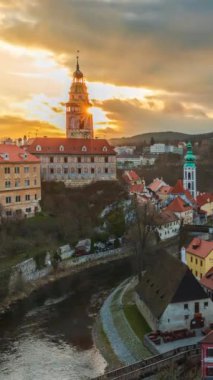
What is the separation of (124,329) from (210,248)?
10.5 m

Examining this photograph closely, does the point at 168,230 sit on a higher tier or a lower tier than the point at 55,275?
higher

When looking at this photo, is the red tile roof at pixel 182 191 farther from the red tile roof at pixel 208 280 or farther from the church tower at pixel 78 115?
the red tile roof at pixel 208 280

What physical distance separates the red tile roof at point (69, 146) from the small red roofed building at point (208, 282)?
37795 millimetres

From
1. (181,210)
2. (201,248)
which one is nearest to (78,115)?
(181,210)

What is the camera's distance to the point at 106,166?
6988 cm

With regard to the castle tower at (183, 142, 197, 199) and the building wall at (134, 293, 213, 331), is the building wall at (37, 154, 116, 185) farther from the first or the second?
the building wall at (134, 293, 213, 331)

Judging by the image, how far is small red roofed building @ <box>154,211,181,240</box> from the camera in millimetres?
61562

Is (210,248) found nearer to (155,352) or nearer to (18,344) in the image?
(155,352)

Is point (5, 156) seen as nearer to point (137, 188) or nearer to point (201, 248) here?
point (201, 248)

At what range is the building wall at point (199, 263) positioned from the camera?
3612cm

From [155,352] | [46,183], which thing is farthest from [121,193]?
[155,352]

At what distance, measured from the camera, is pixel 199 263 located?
3694 cm

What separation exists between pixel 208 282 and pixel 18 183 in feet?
99.4

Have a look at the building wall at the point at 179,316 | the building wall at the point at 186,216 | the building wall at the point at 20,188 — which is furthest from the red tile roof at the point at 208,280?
the building wall at the point at 186,216
